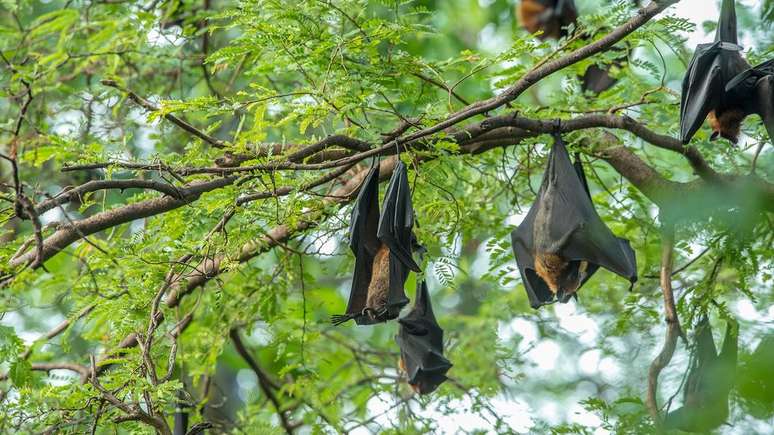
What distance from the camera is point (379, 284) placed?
4469 mm

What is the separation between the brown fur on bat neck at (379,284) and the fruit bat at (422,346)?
1.46 meters

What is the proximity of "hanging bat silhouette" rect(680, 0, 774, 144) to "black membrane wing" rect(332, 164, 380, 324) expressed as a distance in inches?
64.0

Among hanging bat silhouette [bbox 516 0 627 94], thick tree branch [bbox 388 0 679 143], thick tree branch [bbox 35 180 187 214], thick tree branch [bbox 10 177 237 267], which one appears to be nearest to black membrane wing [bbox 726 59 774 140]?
thick tree branch [bbox 388 0 679 143]

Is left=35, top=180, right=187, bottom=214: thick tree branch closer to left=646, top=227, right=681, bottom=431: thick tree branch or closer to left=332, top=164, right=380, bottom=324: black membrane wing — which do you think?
left=332, top=164, right=380, bottom=324: black membrane wing

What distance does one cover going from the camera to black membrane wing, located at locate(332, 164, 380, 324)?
4.50 meters

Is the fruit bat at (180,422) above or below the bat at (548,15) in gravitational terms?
below

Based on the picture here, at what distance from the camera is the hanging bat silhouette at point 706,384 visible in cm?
439

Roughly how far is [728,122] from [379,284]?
7.04 ft

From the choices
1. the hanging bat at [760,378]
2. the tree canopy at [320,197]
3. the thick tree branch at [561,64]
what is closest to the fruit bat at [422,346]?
the tree canopy at [320,197]

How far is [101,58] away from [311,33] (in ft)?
12.3

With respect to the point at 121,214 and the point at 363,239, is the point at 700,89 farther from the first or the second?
the point at 121,214

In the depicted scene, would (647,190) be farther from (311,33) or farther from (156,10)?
(156,10)

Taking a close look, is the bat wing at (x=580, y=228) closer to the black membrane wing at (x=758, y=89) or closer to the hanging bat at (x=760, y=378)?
the black membrane wing at (x=758, y=89)

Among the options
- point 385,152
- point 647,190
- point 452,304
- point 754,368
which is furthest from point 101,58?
point 452,304
